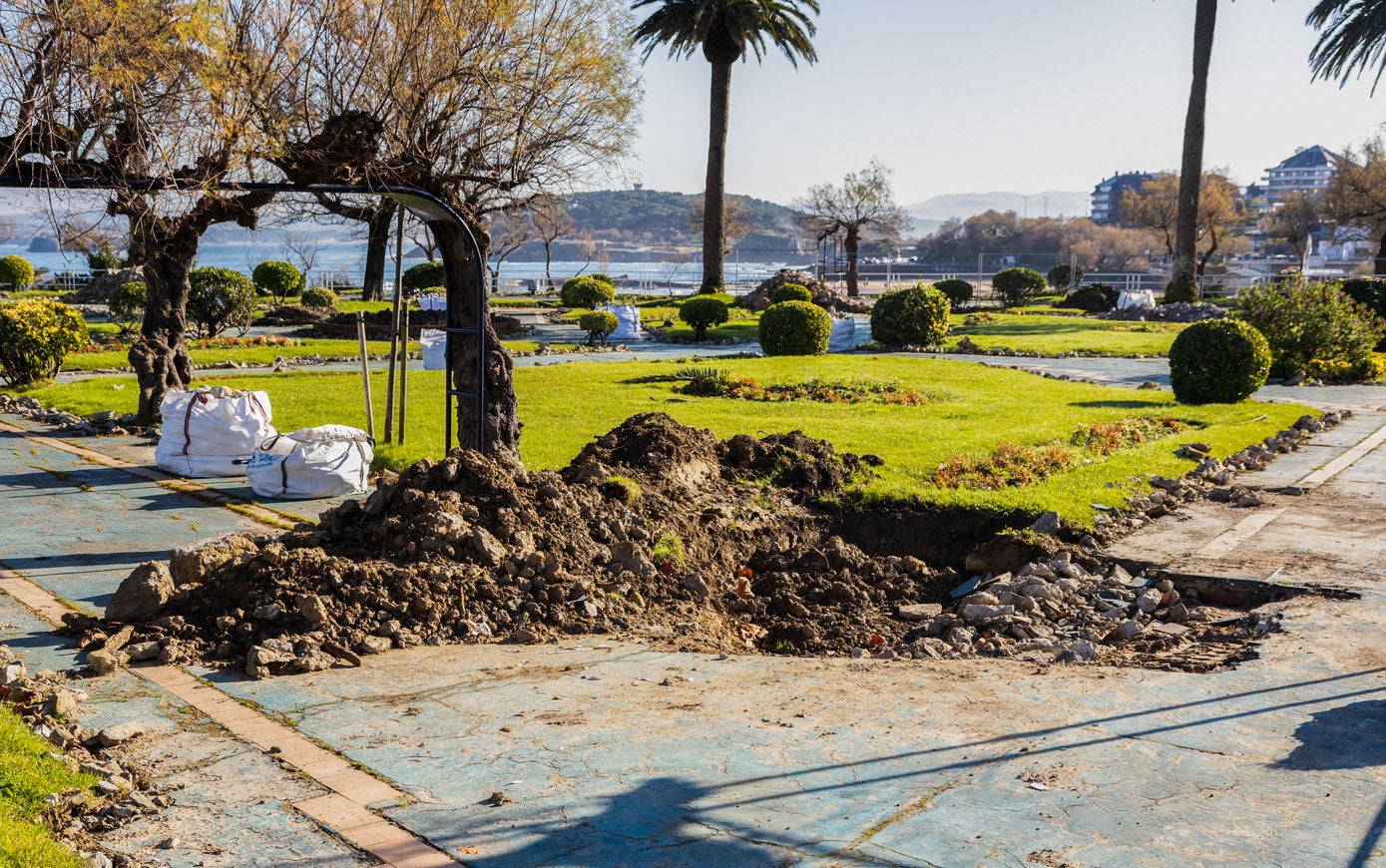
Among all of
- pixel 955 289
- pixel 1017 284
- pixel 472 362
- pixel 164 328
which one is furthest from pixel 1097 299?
pixel 472 362

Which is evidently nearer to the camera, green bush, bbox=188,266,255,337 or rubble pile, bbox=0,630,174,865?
rubble pile, bbox=0,630,174,865

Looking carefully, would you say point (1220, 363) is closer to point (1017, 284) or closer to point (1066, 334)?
point (1066, 334)

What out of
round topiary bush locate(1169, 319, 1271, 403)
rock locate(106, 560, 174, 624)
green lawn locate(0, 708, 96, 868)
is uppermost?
round topiary bush locate(1169, 319, 1271, 403)

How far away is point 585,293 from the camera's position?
37969 mm

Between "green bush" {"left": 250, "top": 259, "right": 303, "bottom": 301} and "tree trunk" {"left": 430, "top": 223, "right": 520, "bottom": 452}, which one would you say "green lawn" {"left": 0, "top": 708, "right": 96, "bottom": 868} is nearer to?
"tree trunk" {"left": 430, "top": 223, "right": 520, "bottom": 452}

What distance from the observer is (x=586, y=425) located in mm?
14055

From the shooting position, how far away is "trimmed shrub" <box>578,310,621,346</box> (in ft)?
91.6

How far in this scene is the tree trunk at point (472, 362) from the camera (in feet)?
32.3

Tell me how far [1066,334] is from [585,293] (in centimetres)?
1542

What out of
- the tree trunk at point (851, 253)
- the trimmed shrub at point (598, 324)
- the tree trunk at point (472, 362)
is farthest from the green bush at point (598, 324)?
the tree trunk at point (851, 253)

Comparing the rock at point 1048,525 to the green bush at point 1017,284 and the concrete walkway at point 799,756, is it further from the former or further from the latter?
the green bush at point 1017,284

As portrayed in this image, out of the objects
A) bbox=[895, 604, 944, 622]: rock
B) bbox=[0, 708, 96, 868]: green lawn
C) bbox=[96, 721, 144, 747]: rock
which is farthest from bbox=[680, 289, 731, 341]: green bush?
bbox=[0, 708, 96, 868]: green lawn

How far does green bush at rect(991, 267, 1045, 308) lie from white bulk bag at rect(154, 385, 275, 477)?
117ft

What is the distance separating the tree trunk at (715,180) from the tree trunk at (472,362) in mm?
31918
